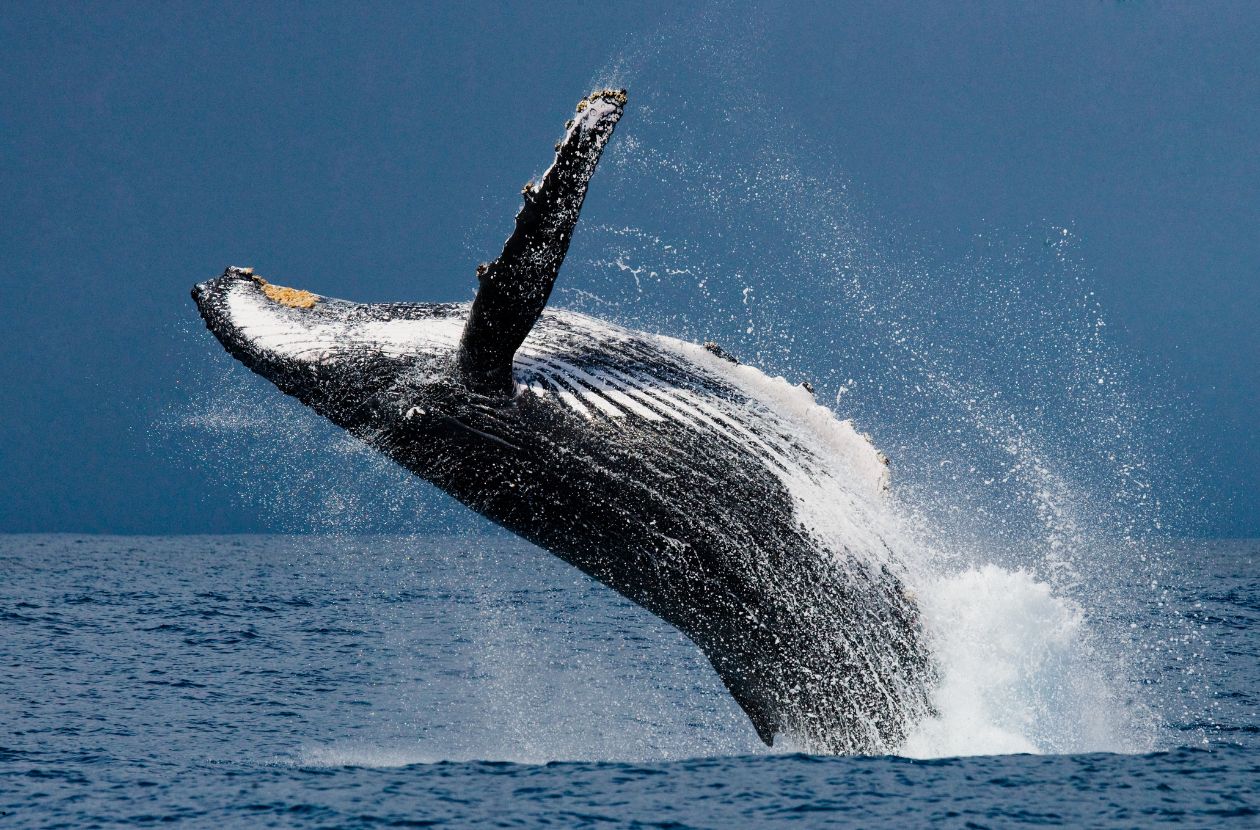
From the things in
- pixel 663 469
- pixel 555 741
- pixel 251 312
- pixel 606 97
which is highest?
pixel 606 97

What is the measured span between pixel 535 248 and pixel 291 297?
238 cm

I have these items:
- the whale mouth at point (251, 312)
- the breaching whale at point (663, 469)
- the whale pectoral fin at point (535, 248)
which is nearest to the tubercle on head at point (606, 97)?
the whale pectoral fin at point (535, 248)

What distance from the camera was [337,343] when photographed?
289 inches

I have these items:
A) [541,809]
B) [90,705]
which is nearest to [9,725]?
[90,705]

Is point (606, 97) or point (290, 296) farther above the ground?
point (606, 97)

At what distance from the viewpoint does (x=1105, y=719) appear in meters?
10.1

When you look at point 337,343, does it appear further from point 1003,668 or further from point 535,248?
point 1003,668

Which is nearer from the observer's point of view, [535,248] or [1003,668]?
[535,248]

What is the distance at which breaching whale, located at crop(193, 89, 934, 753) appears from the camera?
271 inches

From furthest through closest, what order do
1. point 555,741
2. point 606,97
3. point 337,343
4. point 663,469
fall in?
1. point 555,741
2. point 337,343
3. point 663,469
4. point 606,97

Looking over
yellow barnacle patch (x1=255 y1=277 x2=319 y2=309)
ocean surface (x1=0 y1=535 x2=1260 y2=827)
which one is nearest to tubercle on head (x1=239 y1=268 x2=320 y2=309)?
yellow barnacle patch (x1=255 y1=277 x2=319 y2=309)

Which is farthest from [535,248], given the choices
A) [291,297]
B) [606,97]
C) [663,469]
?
[291,297]

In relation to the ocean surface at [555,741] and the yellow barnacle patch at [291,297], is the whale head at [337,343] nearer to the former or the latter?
the yellow barnacle patch at [291,297]

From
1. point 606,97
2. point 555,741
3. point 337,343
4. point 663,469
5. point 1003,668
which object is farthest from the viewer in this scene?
point 555,741
